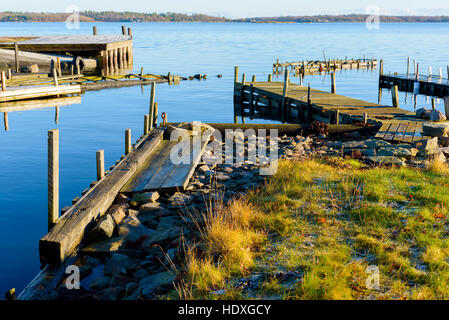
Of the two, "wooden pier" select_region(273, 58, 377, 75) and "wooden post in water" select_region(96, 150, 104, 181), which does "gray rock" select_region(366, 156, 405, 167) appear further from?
"wooden pier" select_region(273, 58, 377, 75)

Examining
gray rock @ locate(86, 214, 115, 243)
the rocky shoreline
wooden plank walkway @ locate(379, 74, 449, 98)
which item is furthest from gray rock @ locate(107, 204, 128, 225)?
wooden plank walkway @ locate(379, 74, 449, 98)

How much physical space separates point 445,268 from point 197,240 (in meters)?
3.86

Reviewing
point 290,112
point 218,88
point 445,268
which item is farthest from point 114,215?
point 218,88

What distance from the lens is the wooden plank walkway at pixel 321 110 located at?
57.7 ft

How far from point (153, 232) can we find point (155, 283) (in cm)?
205

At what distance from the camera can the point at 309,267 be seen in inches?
257

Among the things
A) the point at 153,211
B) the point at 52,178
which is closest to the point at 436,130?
the point at 153,211

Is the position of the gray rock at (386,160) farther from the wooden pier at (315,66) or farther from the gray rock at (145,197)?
the wooden pier at (315,66)

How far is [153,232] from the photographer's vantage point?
8.73 metres

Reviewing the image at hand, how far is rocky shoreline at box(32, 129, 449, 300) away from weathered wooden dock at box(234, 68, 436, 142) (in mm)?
4376

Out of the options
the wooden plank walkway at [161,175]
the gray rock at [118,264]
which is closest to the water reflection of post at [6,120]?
the wooden plank walkway at [161,175]

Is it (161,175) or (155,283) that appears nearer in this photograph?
(155,283)

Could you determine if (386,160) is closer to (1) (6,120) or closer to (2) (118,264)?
(2) (118,264)
